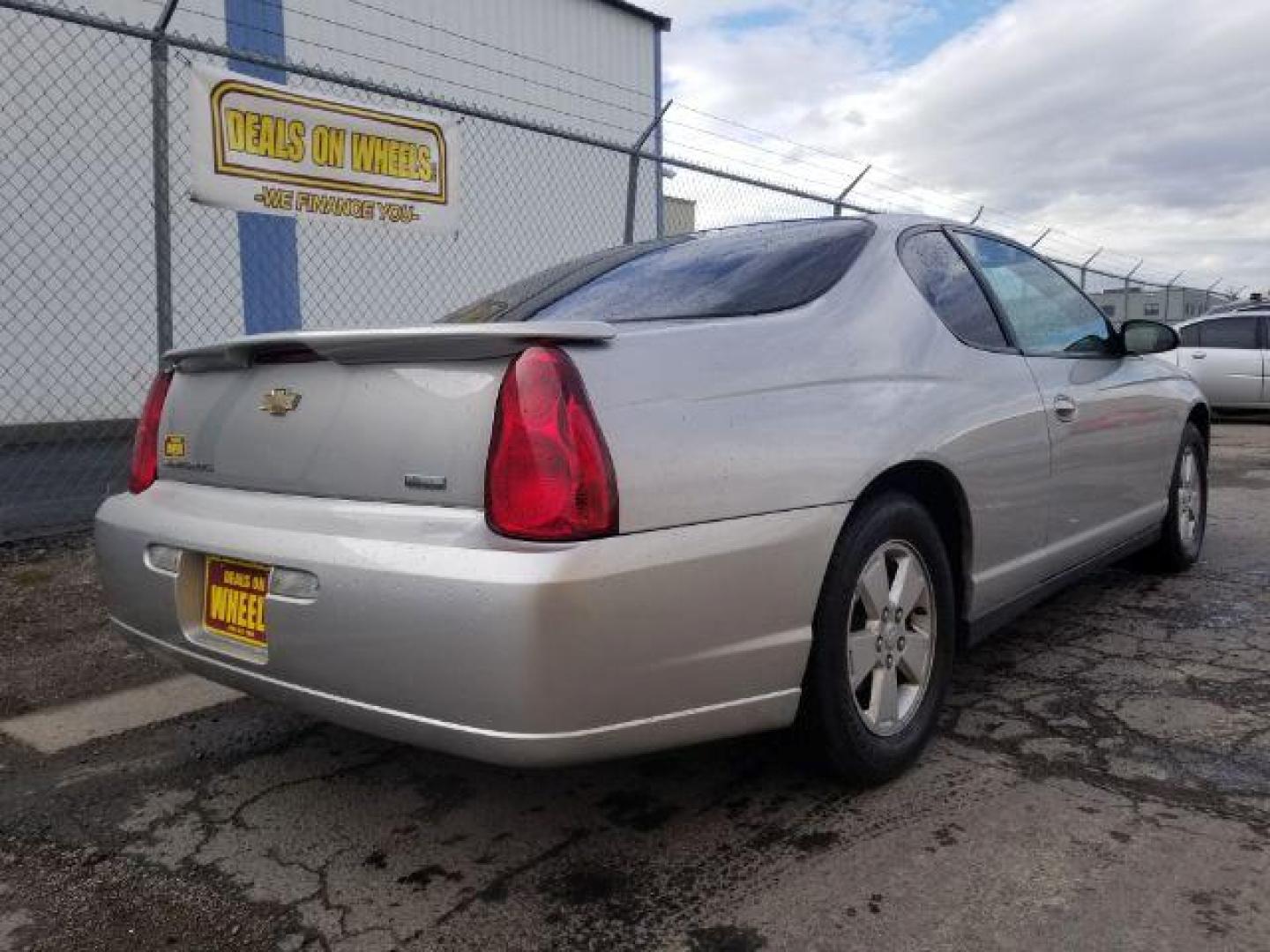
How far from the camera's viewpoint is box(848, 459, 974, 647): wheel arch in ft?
8.44

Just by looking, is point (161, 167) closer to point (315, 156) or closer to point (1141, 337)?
point (315, 156)

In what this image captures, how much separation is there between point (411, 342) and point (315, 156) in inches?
154

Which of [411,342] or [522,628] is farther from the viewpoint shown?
[411,342]

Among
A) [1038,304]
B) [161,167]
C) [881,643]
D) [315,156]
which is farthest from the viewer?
[315,156]

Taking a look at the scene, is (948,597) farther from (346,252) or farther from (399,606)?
(346,252)

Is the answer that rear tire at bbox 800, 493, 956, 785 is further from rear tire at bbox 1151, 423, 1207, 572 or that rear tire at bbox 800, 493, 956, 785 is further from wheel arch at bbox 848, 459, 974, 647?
rear tire at bbox 1151, 423, 1207, 572

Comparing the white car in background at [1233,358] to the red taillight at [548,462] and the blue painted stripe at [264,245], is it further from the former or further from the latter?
the red taillight at [548,462]

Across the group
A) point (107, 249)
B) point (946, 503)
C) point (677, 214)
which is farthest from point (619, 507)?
point (677, 214)

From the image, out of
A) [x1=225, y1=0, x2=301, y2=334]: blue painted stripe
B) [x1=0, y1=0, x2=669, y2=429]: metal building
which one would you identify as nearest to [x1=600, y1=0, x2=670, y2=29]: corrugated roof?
[x1=0, y1=0, x2=669, y2=429]: metal building

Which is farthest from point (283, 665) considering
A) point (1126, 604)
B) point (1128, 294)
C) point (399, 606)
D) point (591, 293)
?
point (1128, 294)

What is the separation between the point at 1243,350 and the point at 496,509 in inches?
510

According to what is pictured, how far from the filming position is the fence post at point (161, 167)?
461 cm

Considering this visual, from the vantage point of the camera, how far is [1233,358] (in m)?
12.3

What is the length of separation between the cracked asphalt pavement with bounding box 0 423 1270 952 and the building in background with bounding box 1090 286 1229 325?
1503 cm
